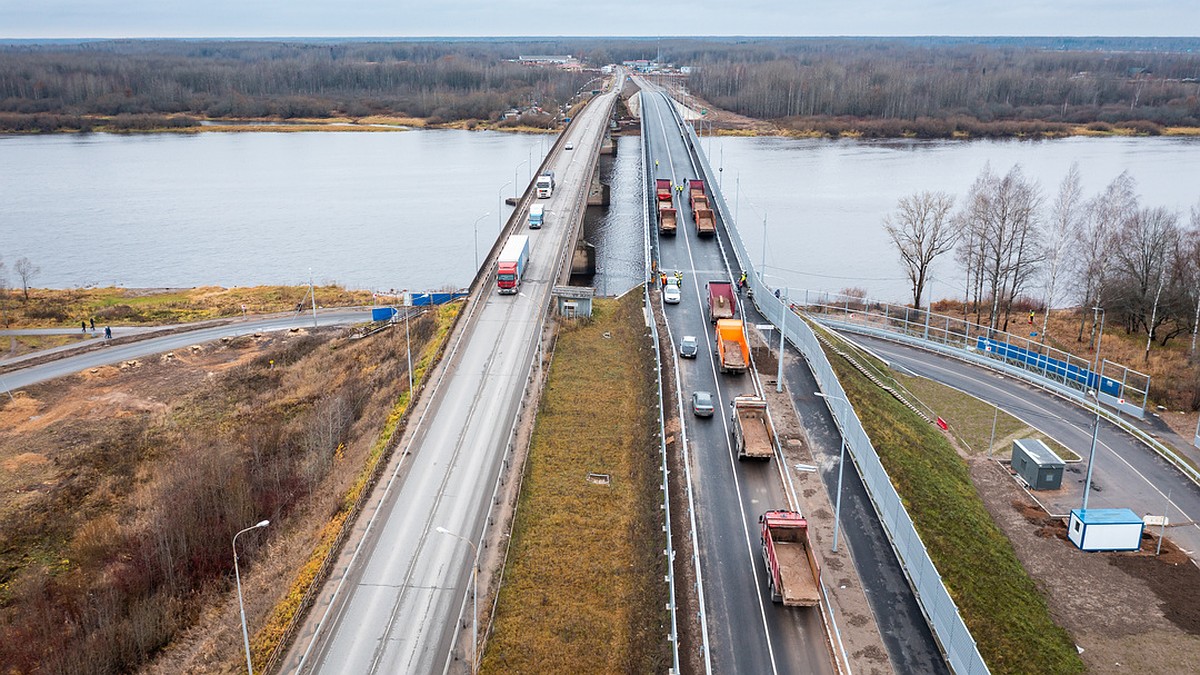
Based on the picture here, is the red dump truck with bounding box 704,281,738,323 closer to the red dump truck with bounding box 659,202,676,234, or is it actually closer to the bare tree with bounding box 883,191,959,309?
the red dump truck with bounding box 659,202,676,234

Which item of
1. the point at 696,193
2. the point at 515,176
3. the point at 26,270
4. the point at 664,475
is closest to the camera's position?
the point at 664,475

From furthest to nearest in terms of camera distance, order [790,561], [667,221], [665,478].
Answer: [667,221] → [665,478] → [790,561]

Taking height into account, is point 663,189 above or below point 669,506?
above

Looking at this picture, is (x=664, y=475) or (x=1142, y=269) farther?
(x=1142, y=269)

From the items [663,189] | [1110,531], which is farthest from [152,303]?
[1110,531]

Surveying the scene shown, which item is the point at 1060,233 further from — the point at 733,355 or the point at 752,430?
the point at 752,430

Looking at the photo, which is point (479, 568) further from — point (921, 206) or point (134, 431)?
point (921, 206)

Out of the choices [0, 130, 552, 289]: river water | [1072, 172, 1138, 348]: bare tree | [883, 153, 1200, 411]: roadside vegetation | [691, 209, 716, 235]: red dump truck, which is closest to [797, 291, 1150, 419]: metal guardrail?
[883, 153, 1200, 411]: roadside vegetation
